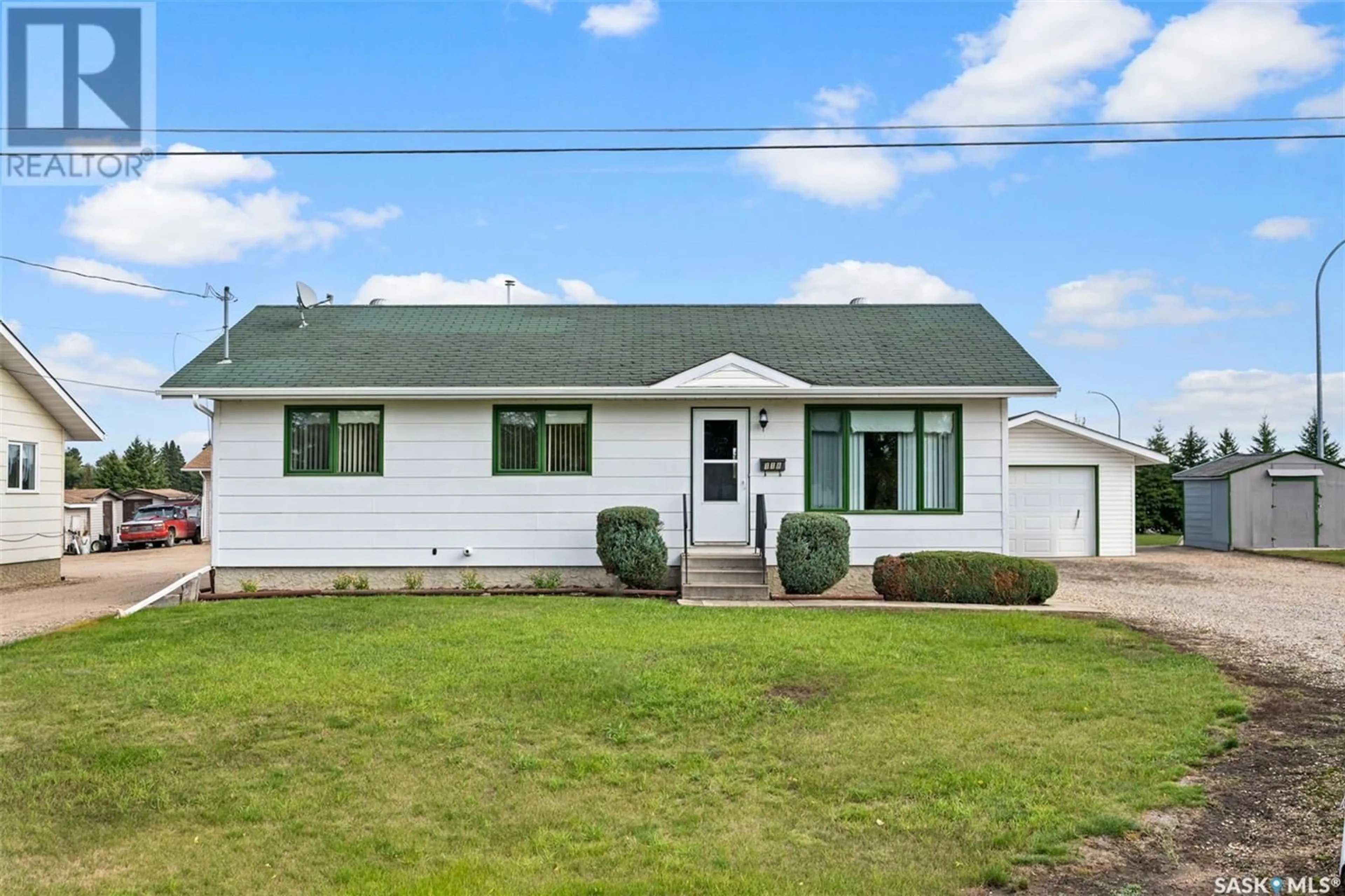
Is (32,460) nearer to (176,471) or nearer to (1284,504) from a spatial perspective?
(1284,504)

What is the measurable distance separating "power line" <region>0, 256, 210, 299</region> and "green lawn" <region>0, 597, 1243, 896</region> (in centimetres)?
753

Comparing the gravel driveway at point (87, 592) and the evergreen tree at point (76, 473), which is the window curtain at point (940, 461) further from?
the evergreen tree at point (76, 473)

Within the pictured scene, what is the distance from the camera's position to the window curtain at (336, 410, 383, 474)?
1335 centimetres

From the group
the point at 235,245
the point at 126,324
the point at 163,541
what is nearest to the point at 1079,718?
the point at 235,245

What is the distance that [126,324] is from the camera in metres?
17.8

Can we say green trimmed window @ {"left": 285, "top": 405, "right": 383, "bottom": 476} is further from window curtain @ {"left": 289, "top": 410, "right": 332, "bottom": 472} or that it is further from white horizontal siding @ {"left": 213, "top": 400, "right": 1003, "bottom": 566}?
white horizontal siding @ {"left": 213, "top": 400, "right": 1003, "bottom": 566}

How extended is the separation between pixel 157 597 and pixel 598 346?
7.04 metres

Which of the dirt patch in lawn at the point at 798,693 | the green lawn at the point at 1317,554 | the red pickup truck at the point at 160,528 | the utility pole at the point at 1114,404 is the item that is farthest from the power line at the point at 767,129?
the utility pole at the point at 1114,404

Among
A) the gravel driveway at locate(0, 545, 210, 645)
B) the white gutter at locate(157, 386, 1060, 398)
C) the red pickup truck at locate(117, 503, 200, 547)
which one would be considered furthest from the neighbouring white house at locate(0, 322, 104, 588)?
the red pickup truck at locate(117, 503, 200, 547)

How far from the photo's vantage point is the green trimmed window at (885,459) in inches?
529

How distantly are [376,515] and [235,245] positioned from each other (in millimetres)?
6853

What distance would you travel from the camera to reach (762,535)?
1260 cm

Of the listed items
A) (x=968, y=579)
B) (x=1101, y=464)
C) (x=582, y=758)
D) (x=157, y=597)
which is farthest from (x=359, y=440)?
(x=1101, y=464)

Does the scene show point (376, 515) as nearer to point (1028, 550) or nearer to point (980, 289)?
point (980, 289)
